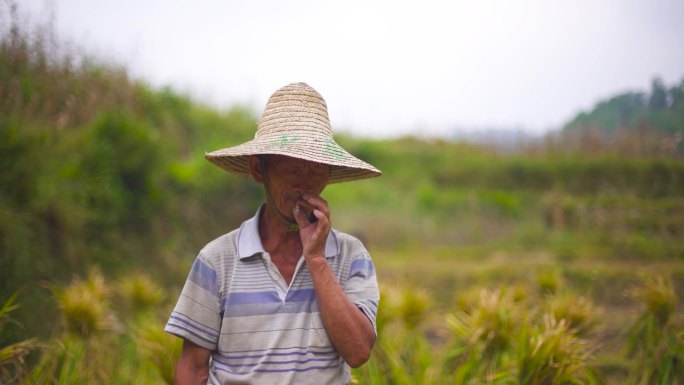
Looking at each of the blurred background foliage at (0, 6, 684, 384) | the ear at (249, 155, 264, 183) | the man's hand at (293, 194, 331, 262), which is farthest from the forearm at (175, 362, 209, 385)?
the blurred background foliage at (0, 6, 684, 384)

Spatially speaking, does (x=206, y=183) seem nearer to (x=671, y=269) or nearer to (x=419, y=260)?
(x=419, y=260)

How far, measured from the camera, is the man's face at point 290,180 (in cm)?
205

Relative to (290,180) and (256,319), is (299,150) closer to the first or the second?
(290,180)

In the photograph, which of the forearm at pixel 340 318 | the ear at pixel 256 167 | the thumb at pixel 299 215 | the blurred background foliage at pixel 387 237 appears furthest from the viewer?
the blurred background foliage at pixel 387 237

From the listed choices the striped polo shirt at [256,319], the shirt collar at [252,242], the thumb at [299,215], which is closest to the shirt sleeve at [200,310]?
the striped polo shirt at [256,319]

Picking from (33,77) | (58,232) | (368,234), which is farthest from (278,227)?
(368,234)

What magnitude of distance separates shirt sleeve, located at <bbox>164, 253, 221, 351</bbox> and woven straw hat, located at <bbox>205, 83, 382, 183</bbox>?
17.9 inches

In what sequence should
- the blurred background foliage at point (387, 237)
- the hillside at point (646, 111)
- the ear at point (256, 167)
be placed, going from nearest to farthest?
1. the ear at point (256, 167)
2. the blurred background foliage at point (387, 237)
3. the hillside at point (646, 111)

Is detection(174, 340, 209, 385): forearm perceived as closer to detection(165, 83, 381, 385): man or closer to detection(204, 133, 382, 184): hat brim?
detection(165, 83, 381, 385): man

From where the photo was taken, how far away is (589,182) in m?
14.4

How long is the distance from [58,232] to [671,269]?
8.52 meters

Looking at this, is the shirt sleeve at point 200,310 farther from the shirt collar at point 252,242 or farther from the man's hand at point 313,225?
the man's hand at point 313,225

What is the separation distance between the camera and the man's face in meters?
2.05

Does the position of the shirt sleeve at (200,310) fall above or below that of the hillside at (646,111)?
below
